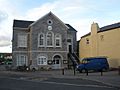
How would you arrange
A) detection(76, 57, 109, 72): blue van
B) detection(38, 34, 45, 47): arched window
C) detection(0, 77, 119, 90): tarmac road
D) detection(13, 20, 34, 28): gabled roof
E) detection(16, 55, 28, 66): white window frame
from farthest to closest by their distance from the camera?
detection(13, 20, 34, 28): gabled roof
detection(38, 34, 45, 47): arched window
detection(16, 55, 28, 66): white window frame
detection(76, 57, 109, 72): blue van
detection(0, 77, 119, 90): tarmac road

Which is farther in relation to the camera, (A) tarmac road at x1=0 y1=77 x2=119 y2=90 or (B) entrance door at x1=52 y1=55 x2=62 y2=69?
(B) entrance door at x1=52 y1=55 x2=62 y2=69

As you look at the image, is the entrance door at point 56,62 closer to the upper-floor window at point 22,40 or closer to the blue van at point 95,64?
the upper-floor window at point 22,40

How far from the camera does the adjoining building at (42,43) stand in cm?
5569

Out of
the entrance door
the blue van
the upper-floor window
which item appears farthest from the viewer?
the entrance door

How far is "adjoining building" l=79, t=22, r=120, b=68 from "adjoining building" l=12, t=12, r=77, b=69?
171 inches

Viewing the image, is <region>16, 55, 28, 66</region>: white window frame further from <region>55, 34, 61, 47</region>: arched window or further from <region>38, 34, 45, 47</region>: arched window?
<region>55, 34, 61, 47</region>: arched window

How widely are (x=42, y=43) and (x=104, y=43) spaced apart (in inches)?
478

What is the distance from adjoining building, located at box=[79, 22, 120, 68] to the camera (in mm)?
47909

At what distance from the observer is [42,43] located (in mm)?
56562

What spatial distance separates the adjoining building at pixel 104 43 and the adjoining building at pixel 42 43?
4334 mm

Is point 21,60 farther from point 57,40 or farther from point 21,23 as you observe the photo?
point 57,40

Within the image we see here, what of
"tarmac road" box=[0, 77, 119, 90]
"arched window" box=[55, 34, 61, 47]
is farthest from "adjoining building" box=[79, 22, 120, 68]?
"tarmac road" box=[0, 77, 119, 90]

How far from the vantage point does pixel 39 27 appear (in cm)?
5625

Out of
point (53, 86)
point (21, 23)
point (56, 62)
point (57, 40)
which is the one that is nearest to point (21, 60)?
point (56, 62)
